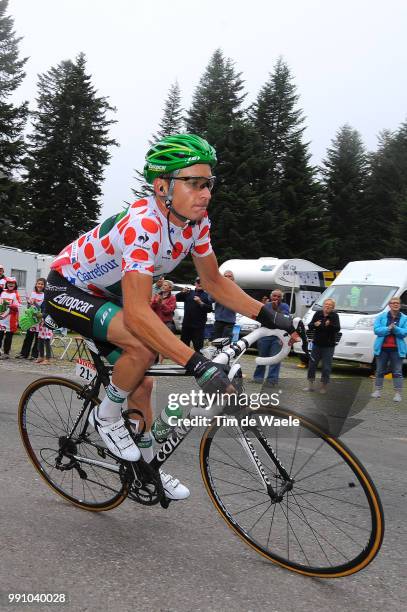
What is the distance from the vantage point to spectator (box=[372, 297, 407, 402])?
441 inches

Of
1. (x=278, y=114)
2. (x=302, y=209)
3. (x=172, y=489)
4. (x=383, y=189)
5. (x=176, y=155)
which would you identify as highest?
(x=278, y=114)

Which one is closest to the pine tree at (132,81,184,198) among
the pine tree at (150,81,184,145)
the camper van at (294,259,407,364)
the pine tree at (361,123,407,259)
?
the pine tree at (150,81,184,145)

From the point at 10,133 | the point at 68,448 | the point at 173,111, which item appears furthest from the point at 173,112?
the point at 68,448

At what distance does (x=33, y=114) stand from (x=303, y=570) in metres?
49.6

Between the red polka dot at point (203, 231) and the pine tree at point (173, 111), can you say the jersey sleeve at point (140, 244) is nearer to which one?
the red polka dot at point (203, 231)

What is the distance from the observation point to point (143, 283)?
2936 millimetres

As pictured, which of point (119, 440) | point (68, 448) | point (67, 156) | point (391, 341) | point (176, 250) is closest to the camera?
point (176, 250)

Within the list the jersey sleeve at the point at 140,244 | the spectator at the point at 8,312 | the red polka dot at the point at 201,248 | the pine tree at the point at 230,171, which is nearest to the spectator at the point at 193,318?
the spectator at the point at 8,312

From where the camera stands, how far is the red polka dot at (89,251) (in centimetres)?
341

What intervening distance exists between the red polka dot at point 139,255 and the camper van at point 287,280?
1921cm

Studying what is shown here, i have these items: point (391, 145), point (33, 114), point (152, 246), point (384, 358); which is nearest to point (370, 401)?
point (384, 358)

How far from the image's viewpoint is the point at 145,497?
3402 millimetres

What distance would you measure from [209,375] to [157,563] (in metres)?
1.05

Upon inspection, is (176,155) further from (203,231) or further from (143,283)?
(143,283)
